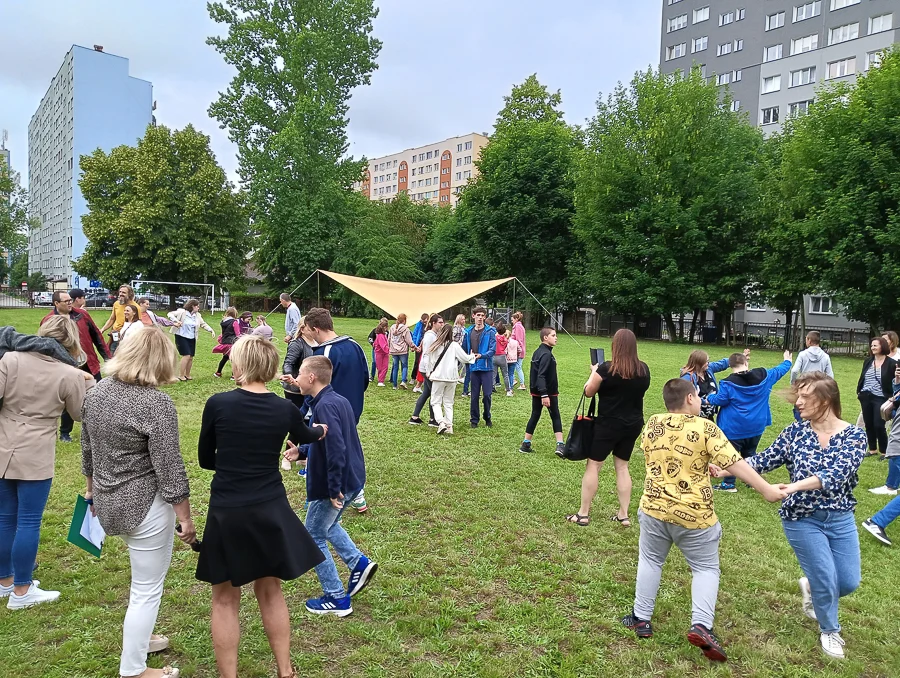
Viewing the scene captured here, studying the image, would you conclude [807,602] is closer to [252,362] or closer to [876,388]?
[252,362]

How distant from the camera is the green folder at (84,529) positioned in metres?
2.88

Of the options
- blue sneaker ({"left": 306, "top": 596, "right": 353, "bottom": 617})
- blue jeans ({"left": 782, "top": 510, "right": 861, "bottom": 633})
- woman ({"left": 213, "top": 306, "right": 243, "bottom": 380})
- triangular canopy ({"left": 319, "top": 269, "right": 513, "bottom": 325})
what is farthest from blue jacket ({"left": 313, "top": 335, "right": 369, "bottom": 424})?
triangular canopy ({"left": 319, "top": 269, "right": 513, "bottom": 325})

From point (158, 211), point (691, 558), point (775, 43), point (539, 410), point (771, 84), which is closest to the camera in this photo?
point (691, 558)

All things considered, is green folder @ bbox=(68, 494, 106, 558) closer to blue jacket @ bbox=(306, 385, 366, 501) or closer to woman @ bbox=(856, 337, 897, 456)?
blue jacket @ bbox=(306, 385, 366, 501)

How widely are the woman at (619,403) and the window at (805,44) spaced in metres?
46.0

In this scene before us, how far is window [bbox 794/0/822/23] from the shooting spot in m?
38.8

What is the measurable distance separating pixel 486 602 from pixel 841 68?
4628 centimetres

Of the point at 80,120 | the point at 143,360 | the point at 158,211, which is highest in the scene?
the point at 80,120

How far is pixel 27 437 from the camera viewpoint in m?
3.23

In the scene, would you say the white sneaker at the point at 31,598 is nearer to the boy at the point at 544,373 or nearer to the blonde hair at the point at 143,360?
the blonde hair at the point at 143,360

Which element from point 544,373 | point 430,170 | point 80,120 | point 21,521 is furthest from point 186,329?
point 430,170

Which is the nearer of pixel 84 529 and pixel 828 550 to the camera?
pixel 84 529

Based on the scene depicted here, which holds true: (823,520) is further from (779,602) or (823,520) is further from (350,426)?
(350,426)

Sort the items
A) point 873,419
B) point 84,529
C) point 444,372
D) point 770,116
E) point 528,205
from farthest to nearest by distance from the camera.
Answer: point 770,116 → point 528,205 → point 444,372 → point 873,419 → point 84,529
